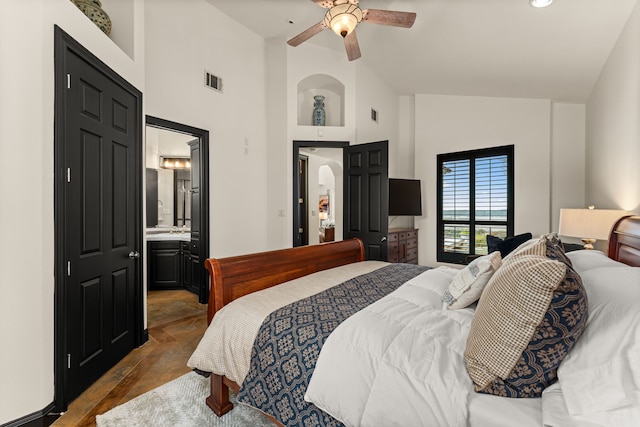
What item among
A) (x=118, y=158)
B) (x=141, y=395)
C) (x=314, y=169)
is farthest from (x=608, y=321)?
(x=314, y=169)

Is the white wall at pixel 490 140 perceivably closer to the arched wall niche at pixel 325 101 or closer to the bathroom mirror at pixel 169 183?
the arched wall niche at pixel 325 101

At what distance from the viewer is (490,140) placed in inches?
194

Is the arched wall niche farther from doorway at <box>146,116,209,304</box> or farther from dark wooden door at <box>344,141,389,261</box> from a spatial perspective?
doorway at <box>146,116,209,304</box>

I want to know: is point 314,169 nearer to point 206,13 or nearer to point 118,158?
point 206,13

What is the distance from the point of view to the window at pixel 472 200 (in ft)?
16.0

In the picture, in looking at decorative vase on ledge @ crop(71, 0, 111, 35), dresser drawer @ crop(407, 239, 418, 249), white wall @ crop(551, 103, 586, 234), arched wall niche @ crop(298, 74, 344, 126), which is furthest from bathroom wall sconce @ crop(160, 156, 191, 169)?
white wall @ crop(551, 103, 586, 234)

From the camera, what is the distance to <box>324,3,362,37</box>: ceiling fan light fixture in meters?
2.63

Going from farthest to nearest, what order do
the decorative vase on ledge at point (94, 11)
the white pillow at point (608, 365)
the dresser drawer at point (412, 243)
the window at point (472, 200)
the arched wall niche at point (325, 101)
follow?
the dresser drawer at point (412, 243) → the window at point (472, 200) → the arched wall niche at point (325, 101) → the decorative vase on ledge at point (94, 11) → the white pillow at point (608, 365)

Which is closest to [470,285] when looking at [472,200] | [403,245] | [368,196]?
[368,196]

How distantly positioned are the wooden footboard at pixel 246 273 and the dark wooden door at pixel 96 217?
95 cm

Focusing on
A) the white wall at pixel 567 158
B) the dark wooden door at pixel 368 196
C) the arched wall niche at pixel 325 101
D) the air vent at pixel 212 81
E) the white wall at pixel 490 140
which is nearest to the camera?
the air vent at pixel 212 81

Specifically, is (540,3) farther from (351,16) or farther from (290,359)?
(290,359)

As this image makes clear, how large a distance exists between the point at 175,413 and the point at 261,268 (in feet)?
3.17

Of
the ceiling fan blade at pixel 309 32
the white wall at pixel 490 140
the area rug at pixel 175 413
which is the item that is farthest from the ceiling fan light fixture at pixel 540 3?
the area rug at pixel 175 413
